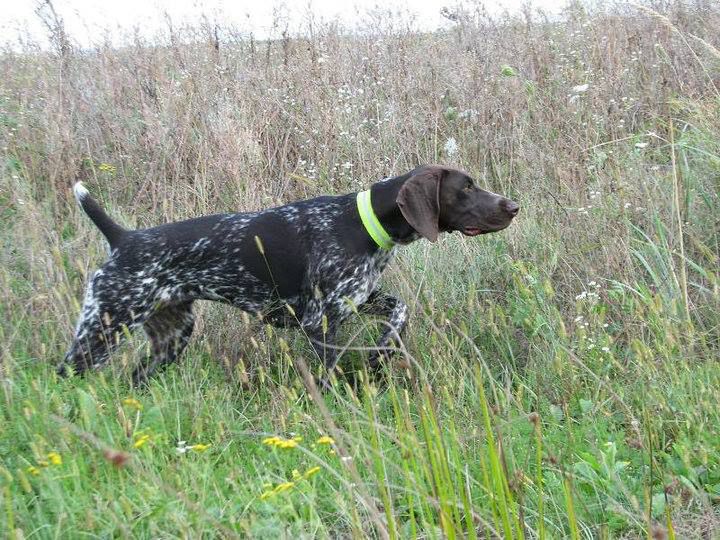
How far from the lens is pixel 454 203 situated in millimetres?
4535

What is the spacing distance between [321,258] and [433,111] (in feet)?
8.01

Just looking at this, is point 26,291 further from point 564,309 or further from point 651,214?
point 651,214

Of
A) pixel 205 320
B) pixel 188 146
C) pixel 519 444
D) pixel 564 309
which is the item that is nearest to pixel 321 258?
pixel 205 320

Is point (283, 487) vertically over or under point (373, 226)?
under

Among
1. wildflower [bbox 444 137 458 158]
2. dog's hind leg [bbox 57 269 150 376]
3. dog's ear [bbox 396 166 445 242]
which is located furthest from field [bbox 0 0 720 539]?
dog's ear [bbox 396 166 445 242]

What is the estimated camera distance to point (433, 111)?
6551mm

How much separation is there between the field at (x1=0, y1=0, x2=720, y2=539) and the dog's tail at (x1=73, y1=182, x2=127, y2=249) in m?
0.35

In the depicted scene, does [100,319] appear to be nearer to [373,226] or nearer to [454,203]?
[373,226]

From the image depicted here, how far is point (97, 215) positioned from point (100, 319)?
54 cm

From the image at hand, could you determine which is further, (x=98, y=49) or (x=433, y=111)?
(x=98, y=49)

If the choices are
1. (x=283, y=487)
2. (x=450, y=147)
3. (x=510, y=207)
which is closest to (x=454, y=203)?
(x=510, y=207)

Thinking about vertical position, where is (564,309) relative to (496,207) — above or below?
below

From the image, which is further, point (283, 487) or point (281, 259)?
point (281, 259)

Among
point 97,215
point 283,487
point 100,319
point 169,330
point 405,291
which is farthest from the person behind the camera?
point 405,291
